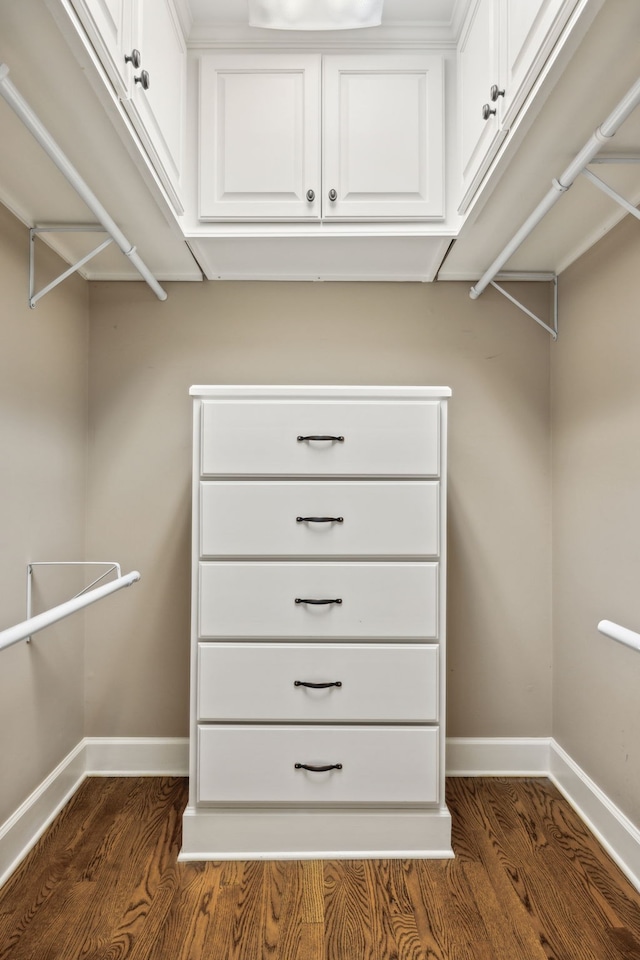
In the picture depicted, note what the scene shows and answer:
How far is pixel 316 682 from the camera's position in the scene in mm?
1928

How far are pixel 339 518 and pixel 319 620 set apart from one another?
319mm

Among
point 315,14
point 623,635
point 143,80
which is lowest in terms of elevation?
point 623,635

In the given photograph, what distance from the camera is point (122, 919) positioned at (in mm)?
1608

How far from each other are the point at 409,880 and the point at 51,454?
1704 mm

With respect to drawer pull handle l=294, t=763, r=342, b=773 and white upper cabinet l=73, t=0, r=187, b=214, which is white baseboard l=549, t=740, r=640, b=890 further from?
white upper cabinet l=73, t=0, r=187, b=214

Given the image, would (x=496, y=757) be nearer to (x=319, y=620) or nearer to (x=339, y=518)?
(x=319, y=620)

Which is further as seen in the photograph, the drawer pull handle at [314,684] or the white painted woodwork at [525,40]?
the drawer pull handle at [314,684]

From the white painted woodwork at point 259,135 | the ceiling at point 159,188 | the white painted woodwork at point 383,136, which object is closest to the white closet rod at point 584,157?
the ceiling at point 159,188

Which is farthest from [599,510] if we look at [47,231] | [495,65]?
[47,231]

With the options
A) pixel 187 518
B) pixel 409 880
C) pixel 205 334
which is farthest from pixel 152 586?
pixel 409 880

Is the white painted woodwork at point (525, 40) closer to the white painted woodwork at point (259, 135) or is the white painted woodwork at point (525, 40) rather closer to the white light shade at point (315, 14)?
the white light shade at point (315, 14)

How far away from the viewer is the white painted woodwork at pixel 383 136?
1891 millimetres

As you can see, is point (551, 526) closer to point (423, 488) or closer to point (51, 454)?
point (423, 488)

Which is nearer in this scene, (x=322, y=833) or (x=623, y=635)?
(x=623, y=635)
